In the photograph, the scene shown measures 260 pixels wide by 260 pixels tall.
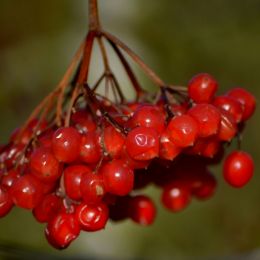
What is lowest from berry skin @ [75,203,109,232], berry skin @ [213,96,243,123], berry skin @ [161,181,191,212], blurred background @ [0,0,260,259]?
blurred background @ [0,0,260,259]

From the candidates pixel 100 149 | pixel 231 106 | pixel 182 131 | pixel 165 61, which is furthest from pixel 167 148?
pixel 165 61

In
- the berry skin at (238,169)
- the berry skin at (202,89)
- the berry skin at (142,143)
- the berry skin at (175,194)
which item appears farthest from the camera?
the berry skin at (175,194)

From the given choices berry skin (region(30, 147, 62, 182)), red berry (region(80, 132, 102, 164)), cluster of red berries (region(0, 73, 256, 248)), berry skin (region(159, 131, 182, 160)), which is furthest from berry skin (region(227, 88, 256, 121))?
berry skin (region(30, 147, 62, 182))

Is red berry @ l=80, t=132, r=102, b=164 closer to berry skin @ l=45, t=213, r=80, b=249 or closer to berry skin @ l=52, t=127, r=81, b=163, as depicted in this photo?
berry skin @ l=52, t=127, r=81, b=163

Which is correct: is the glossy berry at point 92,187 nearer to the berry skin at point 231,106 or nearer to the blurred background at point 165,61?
the berry skin at point 231,106

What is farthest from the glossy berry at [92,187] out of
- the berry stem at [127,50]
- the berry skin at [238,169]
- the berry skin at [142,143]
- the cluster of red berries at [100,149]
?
the berry skin at [238,169]

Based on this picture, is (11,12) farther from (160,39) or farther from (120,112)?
(120,112)
